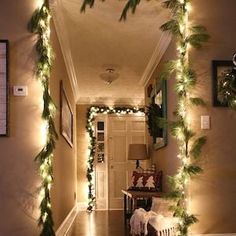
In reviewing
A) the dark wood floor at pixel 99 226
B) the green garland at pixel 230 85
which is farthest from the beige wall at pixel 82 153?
the green garland at pixel 230 85

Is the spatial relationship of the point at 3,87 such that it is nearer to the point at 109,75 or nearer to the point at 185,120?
the point at 185,120

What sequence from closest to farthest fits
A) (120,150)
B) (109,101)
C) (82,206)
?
(82,206), (120,150), (109,101)

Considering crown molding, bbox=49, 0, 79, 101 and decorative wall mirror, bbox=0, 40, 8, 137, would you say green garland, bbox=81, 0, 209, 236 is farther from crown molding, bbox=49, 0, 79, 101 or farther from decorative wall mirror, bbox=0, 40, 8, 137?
decorative wall mirror, bbox=0, 40, 8, 137

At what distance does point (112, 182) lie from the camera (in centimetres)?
862

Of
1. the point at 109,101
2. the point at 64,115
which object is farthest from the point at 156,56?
the point at 109,101

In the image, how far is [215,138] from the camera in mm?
3762

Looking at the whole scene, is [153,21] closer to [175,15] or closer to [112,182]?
[175,15]

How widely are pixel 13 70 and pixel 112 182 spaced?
560 centimetres

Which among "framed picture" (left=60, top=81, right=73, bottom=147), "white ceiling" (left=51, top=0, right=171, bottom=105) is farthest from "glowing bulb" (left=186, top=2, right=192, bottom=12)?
"framed picture" (left=60, top=81, right=73, bottom=147)

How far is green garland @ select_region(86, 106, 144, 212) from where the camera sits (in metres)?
8.39

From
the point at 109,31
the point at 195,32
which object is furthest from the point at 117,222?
the point at 195,32

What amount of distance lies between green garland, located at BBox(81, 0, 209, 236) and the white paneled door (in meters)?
4.87

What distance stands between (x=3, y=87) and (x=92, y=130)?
529 centimetres

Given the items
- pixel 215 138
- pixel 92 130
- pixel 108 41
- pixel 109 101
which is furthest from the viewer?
pixel 109 101
